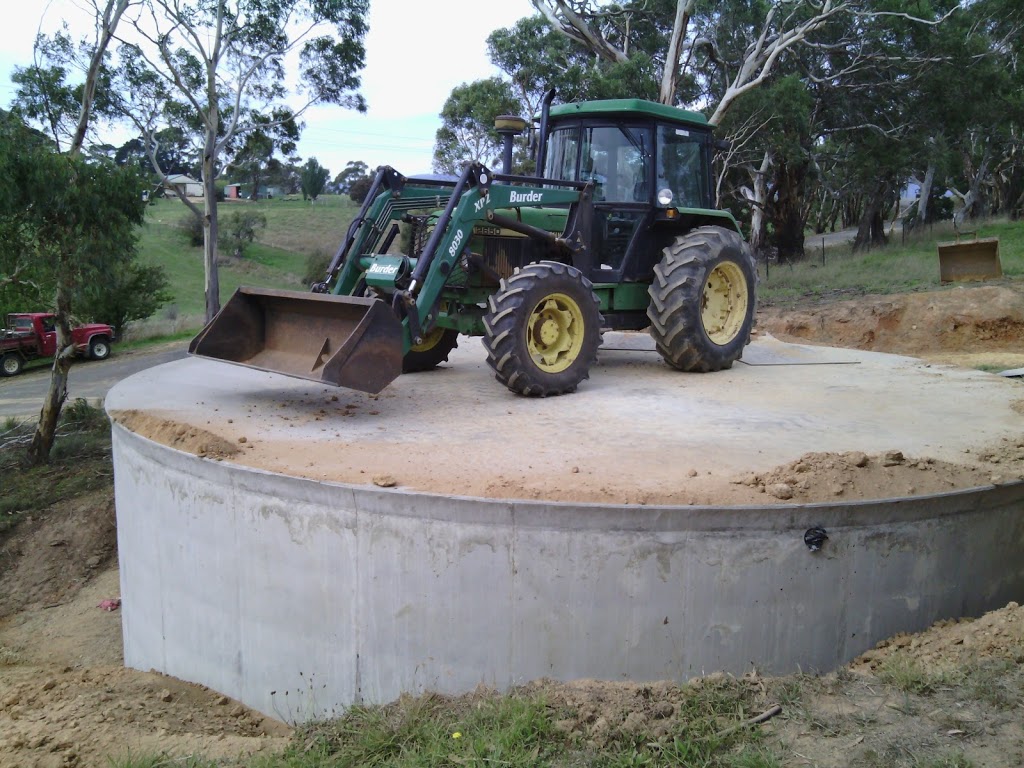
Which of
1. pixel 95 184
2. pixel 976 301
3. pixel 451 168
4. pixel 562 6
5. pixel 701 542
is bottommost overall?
pixel 701 542

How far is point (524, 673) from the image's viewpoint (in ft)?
18.8

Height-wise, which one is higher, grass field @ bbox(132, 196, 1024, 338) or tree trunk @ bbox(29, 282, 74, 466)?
grass field @ bbox(132, 196, 1024, 338)

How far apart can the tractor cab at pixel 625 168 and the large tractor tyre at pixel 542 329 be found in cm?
120

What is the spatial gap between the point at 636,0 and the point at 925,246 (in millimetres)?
11404

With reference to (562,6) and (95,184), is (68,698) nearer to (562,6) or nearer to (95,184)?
(95,184)

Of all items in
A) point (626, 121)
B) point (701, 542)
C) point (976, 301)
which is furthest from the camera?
point (976, 301)

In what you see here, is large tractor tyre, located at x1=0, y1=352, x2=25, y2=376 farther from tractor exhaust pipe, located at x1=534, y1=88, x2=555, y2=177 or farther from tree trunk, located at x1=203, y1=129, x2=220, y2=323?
tractor exhaust pipe, located at x1=534, y1=88, x2=555, y2=177

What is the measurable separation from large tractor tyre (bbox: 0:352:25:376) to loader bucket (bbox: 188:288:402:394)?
63.1 ft

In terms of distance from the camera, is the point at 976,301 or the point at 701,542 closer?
the point at 701,542

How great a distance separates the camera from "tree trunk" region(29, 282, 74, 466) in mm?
12445

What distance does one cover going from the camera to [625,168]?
9906 mm

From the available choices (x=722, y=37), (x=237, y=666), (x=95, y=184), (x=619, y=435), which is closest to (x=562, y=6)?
(x=722, y=37)

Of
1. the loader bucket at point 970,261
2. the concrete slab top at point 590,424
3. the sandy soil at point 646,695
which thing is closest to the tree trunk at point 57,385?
the concrete slab top at point 590,424

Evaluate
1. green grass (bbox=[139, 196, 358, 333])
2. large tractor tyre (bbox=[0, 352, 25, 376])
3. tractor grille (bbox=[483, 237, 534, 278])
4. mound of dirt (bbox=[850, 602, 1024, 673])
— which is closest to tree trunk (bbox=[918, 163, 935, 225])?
green grass (bbox=[139, 196, 358, 333])
